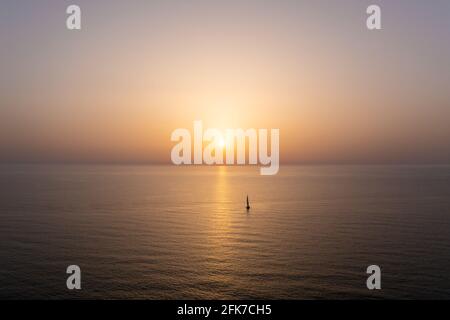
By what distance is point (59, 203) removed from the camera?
127 m

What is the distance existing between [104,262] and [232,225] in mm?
40048

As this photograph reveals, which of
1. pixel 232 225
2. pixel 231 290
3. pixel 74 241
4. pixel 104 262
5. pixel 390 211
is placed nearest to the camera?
pixel 231 290

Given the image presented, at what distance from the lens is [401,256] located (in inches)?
2255

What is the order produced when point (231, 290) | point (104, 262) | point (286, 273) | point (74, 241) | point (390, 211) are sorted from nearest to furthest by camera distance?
point (231, 290) < point (286, 273) < point (104, 262) < point (74, 241) < point (390, 211)

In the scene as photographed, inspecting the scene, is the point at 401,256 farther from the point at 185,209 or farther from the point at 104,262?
the point at 185,209

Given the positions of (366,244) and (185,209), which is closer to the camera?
(366,244)

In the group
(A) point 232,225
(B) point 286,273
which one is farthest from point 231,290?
(A) point 232,225

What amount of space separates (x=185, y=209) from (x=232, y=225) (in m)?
32.4

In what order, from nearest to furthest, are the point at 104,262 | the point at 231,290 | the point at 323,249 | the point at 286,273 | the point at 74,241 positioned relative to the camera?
the point at 231,290, the point at 286,273, the point at 104,262, the point at 323,249, the point at 74,241

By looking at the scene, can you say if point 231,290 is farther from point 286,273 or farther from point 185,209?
point 185,209

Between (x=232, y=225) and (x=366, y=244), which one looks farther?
(x=232, y=225)
